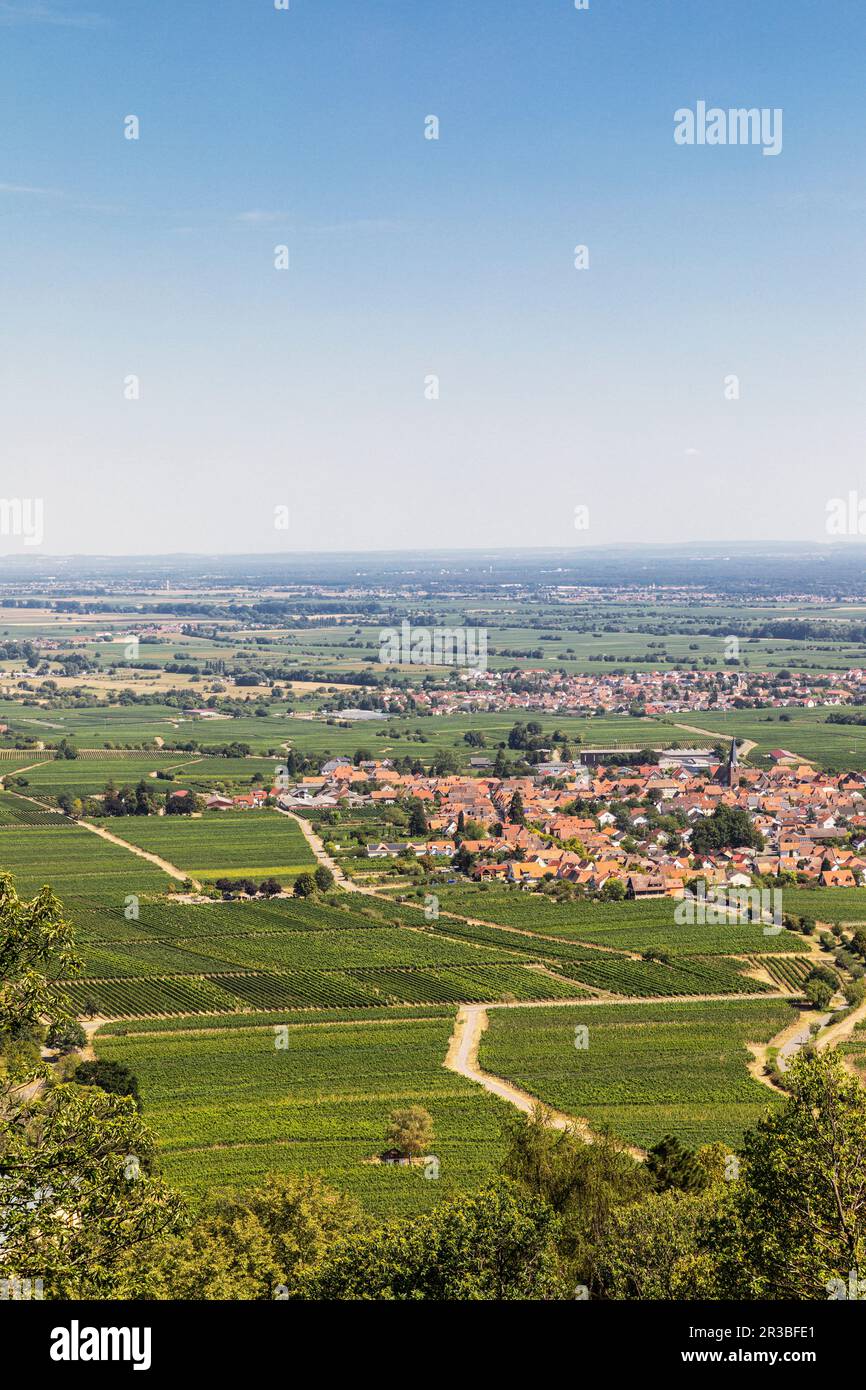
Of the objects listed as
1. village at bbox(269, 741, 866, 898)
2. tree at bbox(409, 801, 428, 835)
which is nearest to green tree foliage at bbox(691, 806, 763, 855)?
village at bbox(269, 741, 866, 898)

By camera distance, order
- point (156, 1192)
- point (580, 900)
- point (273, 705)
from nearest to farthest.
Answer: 1. point (156, 1192)
2. point (580, 900)
3. point (273, 705)

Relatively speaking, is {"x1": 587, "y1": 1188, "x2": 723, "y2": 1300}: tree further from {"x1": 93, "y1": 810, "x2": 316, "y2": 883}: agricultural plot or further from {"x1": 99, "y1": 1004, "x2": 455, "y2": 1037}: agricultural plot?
{"x1": 93, "y1": 810, "x2": 316, "y2": 883}: agricultural plot

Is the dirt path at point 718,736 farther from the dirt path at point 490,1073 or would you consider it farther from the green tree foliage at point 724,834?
the dirt path at point 490,1073

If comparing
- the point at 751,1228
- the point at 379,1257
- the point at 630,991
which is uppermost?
the point at 751,1228

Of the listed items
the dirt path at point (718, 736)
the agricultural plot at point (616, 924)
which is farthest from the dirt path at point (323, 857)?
the dirt path at point (718, 736)

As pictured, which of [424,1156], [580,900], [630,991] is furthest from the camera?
[580,900]

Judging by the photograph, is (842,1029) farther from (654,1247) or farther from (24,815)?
(24,815)

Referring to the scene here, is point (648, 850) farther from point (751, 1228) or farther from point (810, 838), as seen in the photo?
point (751, 1228)
